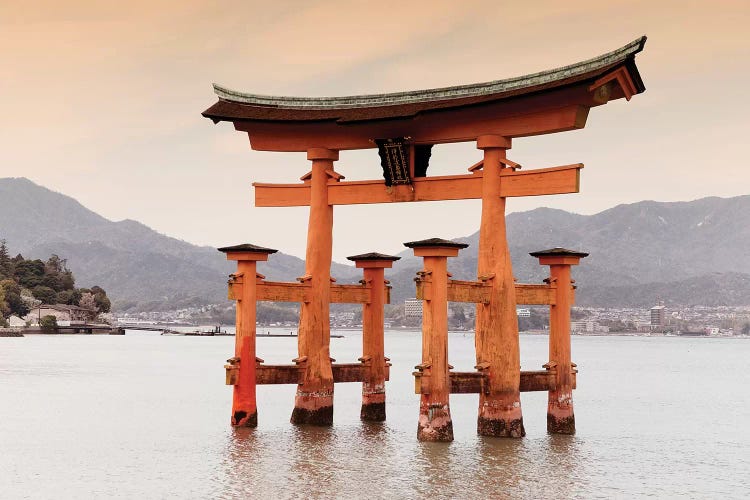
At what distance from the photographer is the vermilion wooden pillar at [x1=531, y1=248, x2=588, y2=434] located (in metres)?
26.5

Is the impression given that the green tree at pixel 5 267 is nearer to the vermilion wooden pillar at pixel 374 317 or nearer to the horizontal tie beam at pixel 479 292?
the vermilion wooden pillar at pixel 374 317

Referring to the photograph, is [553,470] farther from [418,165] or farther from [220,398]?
[220,398]

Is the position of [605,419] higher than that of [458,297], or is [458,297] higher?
[458,297]

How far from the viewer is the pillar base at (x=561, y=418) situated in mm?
27359

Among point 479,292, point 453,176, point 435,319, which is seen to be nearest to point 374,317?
point 479,292

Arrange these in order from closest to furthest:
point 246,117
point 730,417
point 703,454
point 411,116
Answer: point 411,116
point 246,117
point 703,454
point 730,417

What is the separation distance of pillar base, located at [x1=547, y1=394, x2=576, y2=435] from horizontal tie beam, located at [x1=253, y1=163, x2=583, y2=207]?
5781 millimetres

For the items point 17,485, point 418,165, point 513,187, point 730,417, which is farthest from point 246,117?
point 730,417

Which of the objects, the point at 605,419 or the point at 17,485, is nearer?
the point at 17,485

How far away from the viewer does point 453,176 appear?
26.1 m

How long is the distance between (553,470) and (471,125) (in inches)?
323

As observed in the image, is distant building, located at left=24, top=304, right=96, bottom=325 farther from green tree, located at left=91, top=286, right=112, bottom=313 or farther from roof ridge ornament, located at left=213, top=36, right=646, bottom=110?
roof ridge ornament, located at left=213, top=36, right=646, bottom=110

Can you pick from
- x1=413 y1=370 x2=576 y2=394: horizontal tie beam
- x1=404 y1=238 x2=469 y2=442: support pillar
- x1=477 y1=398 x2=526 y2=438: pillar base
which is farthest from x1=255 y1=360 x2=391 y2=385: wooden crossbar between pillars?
x1=477 y1=398 x2=526 y2=438: pillar base

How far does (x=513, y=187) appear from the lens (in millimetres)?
25094
